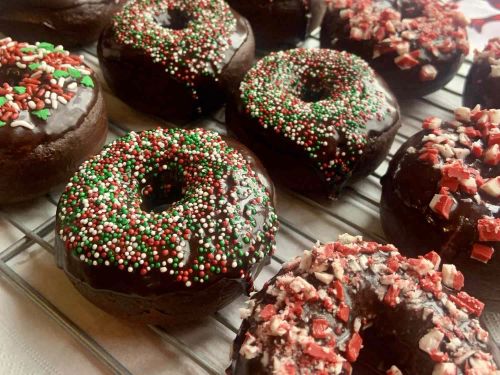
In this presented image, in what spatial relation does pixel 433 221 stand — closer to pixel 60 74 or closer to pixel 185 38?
pixel 185 38

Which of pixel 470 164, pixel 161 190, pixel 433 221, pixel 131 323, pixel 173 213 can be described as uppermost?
pixel 470 164

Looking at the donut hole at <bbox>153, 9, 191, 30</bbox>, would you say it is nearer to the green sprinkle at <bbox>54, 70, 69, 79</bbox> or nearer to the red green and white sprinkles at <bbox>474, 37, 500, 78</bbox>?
the green sprinkle at <bbox>54, 70, 69, 79</bbox>

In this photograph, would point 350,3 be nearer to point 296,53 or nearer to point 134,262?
point 296,53

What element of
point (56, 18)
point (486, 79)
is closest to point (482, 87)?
point (486, 79)

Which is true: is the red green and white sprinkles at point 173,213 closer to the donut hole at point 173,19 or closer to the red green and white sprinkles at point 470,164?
the red green and white sprinkles at point 470,164

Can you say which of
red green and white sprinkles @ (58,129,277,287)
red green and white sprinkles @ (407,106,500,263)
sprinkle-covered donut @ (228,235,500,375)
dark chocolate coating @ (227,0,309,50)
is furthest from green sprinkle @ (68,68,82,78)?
red green and white sprinkles @ (407,106,500,263)

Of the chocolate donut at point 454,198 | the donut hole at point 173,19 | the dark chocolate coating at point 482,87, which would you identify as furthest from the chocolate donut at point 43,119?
the dark chocolate coating at point 482,87

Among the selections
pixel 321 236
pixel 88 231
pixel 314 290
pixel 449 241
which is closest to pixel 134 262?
pixel 88 231
